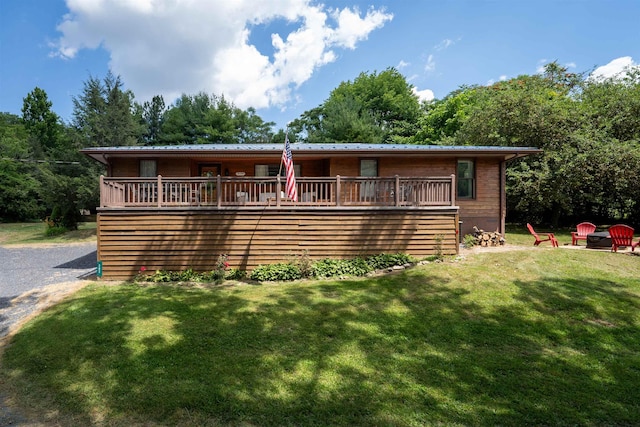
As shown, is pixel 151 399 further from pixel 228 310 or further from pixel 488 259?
pixel 488 259

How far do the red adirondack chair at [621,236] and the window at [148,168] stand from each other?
16025 mm

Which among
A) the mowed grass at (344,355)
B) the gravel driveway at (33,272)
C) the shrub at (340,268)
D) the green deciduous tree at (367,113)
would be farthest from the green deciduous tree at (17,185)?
the shrub at (340,268)

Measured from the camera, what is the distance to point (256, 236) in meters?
8.37

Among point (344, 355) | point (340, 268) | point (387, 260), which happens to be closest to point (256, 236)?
point (340, 268)

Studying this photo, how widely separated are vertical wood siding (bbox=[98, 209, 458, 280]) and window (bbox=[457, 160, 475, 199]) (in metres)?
3.25

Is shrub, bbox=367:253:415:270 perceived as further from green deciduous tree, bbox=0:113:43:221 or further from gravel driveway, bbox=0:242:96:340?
green deciduous tree, bbox=0:113:43:221

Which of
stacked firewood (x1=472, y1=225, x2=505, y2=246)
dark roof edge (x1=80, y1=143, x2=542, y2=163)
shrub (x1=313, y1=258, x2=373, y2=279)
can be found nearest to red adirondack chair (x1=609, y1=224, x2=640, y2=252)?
stacked firewood (x1=472, y1=225, x2=505, y2=246)

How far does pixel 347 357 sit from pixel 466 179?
975 centimetres

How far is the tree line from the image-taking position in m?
15.7

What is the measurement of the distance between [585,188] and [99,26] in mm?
26583

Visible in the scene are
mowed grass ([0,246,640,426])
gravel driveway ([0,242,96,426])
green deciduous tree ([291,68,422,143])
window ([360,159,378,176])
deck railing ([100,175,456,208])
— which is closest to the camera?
mowed grass ([0,246,640,426])

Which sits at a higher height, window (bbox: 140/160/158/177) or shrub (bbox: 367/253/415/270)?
window (bbox: 140/160/158/177)

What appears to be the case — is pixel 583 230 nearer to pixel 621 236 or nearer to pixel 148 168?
pixel 621 236

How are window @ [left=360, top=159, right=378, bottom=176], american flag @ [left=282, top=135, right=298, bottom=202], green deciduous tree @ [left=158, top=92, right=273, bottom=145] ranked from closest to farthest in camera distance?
1. american flag @ [left=282, top=135, right=298, bottom=202]
2. window @ [left=360, top=159, right=378, bottom=176]
3. green deciduous tree @ [left=158, top=92, right=273, bottom=145]
